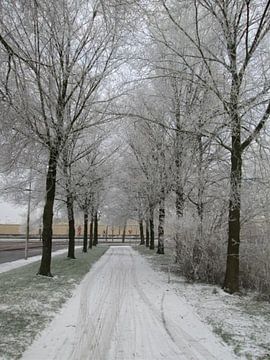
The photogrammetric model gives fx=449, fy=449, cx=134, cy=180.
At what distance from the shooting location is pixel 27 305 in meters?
10.1

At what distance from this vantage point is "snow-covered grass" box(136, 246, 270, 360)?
24.1 feet

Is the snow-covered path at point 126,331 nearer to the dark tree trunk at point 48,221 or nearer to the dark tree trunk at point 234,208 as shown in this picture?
the dark tree trunk at point 234,208

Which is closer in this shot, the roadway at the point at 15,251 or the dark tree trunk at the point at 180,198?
the dark tree trunk at the point at 180,198

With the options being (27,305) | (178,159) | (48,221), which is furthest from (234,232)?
(178,159)

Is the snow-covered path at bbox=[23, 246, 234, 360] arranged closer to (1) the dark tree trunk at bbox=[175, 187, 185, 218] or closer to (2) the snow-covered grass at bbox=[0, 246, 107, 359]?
(2) the snow-covered grass at bbox=[0, 246, 107, 359]

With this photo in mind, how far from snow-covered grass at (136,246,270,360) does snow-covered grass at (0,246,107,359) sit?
3.28 meters

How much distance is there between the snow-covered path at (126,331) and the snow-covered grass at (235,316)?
0.28 metres

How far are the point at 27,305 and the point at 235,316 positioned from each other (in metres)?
4.62

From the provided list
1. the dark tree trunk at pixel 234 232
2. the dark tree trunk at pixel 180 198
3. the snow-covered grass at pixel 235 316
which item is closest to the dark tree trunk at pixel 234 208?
the dark tree trunk at pixel 234 232

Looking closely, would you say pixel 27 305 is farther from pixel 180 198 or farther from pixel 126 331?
pixel 180 198

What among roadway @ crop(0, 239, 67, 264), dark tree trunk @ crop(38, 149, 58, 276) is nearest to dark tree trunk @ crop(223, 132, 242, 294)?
dark tree trunk @ crop(38, 149, 58, 276)

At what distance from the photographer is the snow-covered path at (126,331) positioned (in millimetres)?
6688

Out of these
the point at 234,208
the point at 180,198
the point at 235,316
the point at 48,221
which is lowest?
the point at 235,316

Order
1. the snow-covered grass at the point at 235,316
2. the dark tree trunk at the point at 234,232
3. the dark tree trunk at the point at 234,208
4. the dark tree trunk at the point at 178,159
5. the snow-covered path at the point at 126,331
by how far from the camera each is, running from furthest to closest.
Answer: the dark tree trunk at the point at 178,159 → the dark tree trunk at the point at 234,232 → the dark tree trunk at the point at 234,208 → the snow-covered grass at the point at 235,316 → the snow-covered path at the point at 126,331
